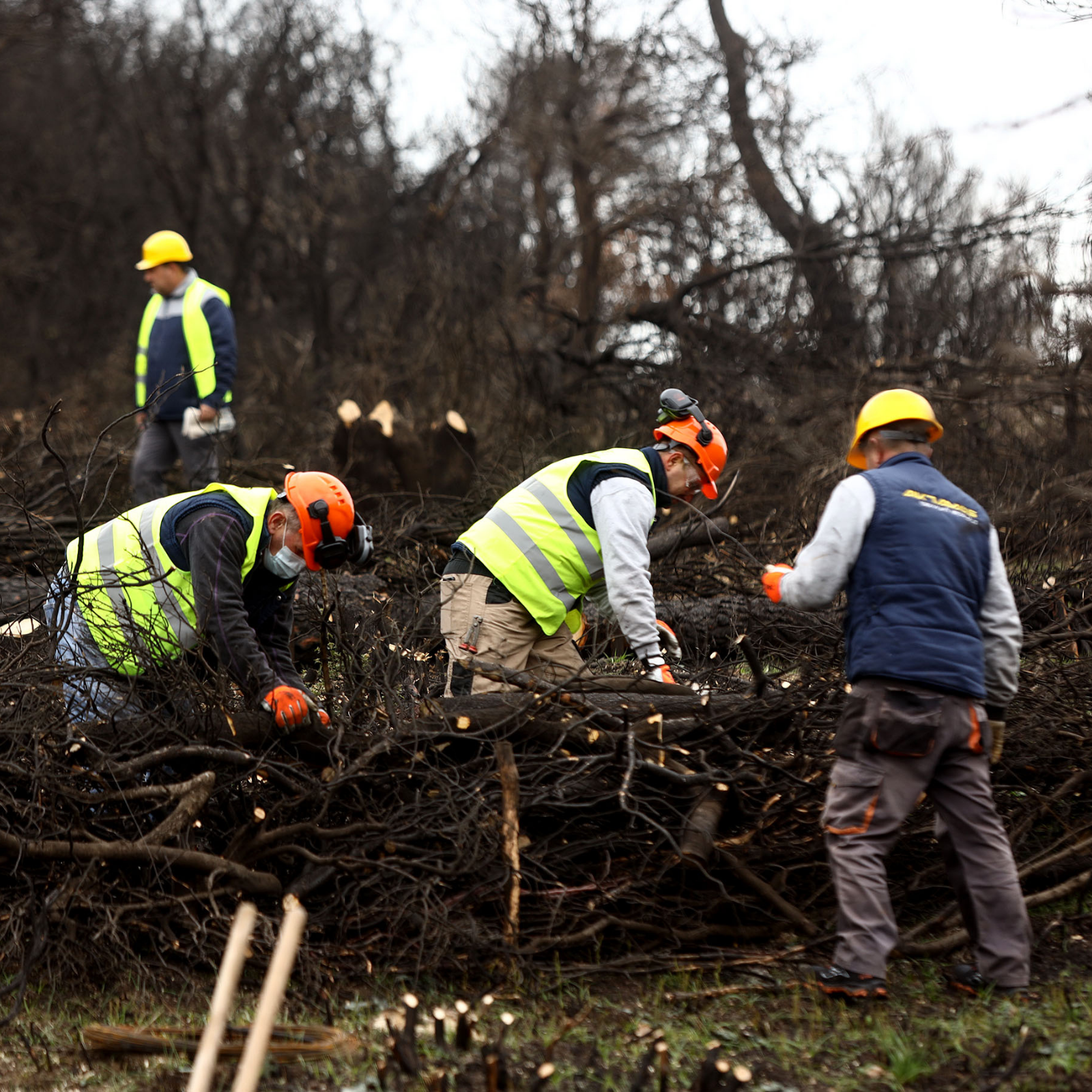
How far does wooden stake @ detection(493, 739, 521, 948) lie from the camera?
11.2 feet

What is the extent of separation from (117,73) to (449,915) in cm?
1719

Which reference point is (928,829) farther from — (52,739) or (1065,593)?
(52,739)

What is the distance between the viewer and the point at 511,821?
3518 mm

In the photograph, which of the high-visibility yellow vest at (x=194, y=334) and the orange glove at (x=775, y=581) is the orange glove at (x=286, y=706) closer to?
the orange glove at (x=775, y=581)

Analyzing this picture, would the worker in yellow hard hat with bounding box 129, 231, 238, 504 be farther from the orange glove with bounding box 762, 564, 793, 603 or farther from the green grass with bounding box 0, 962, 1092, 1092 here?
the orange glove with bounding box 762, 564, 793, 603

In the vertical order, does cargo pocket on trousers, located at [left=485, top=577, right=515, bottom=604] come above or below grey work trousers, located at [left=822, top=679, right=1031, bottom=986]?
above

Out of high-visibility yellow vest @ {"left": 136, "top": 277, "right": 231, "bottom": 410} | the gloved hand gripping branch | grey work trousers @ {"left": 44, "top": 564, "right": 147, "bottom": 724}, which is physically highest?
high-visibility yellow vest @ {"left": 136, "top": 277, "right": 231, "bottom": 410}

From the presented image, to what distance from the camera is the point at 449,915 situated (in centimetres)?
346

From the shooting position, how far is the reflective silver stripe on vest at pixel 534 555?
4.30m

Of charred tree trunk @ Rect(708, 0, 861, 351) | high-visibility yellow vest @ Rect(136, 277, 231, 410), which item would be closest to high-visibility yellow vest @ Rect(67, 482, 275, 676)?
high-visibility yellow vest @ Rect(136, 277, 231, 410)

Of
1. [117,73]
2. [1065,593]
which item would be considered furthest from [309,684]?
[117,73]

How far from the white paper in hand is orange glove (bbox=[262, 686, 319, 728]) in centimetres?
355

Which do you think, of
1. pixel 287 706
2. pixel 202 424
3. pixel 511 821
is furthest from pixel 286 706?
pixel 202 424

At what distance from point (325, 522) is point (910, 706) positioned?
6.19 ft
